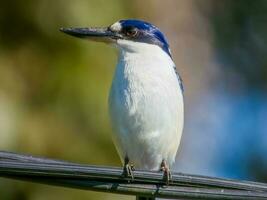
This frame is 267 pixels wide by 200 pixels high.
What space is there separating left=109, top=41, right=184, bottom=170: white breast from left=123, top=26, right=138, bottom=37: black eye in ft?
0.45

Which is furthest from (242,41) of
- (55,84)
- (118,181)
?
(118,181)

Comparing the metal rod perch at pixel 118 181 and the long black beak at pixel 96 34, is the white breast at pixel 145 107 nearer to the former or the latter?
the long black beak at pixel 96 34

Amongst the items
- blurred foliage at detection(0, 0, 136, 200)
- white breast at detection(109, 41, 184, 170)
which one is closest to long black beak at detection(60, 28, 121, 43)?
white breast at detection(109, 41, 184, 170)

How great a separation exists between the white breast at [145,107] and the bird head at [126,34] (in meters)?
0.06

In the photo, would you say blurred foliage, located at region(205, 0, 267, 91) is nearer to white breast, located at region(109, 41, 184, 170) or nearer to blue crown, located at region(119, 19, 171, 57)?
blue crown, located at region(119, 19, 171, 57)

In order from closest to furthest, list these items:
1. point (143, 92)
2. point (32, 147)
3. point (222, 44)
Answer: point (143, 92) < point (32, 147) < point (222, 44)

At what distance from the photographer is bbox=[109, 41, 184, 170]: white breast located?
6.23 metres

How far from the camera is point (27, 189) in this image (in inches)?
382

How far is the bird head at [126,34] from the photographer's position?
667 cm

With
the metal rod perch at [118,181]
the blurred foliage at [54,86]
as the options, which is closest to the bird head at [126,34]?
the metal rod perch at [118,181]

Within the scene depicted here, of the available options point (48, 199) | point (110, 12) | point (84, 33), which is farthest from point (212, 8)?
point (84, 33)

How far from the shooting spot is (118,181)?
15.0ft

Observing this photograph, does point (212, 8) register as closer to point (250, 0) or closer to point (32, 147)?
point (250, 0)

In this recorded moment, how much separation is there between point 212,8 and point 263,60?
1.23 m
